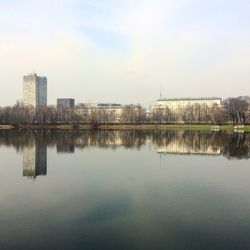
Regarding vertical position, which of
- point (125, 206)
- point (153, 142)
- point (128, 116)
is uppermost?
point (128, 116)

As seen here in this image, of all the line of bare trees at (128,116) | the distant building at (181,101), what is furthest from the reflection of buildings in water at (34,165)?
the distant building at (181,101)

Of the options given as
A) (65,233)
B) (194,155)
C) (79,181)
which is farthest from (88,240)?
(194,155)

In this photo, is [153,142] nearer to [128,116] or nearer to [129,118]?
[129,118]

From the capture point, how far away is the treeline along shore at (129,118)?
5747 centimetres

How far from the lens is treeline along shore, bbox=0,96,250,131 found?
57.5m

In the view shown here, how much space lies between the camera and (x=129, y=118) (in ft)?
220

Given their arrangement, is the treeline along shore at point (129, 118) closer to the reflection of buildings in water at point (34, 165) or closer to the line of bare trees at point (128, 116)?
the line of bare trees at point (128, 116)

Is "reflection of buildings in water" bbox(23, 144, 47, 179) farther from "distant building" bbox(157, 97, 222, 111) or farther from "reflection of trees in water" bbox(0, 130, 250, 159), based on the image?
"distant building" bbox(157, 97, 222, 111)

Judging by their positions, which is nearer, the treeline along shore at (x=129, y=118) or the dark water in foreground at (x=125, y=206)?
the dark water in foreground at (x=125, y=206)

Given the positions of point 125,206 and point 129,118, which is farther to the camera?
point 129,118

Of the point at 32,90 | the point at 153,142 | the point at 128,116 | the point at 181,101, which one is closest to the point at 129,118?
the point at 128,116

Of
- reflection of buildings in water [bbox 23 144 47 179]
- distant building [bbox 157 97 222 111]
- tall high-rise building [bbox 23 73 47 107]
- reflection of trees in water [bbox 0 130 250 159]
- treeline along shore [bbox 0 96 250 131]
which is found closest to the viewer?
reflection of buildings in water [bbox 23 144 47 179]

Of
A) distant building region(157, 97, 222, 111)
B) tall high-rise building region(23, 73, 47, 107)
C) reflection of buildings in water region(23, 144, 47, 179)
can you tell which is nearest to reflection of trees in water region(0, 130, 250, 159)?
reflection of buildings in water region(23, 144, 47, 179)

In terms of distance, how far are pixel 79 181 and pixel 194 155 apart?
934 centimetres
